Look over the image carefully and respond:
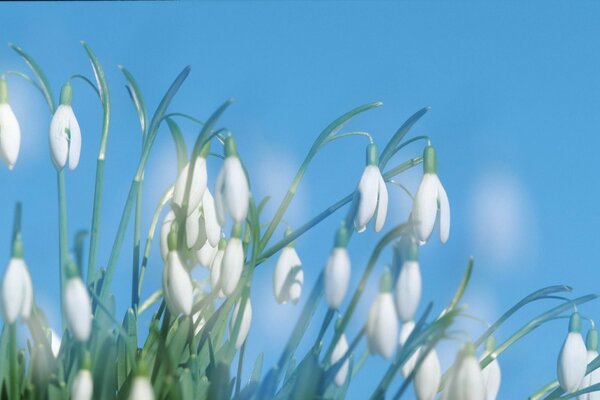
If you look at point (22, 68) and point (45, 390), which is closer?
point (45, 390)

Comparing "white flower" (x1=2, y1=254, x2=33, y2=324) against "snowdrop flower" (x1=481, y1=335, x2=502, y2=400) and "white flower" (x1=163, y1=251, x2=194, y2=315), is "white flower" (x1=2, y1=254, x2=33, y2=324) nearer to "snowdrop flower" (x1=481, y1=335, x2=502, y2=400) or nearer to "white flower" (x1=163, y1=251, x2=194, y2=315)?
"white flower" (x1=163, y1=251, x2=194, y2=315)

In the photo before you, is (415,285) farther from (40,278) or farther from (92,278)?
(40,278)

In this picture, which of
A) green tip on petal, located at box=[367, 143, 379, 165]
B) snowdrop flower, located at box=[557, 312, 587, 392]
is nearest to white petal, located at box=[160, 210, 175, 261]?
green tip on petal, located at box=[367, 143, 379, 165]

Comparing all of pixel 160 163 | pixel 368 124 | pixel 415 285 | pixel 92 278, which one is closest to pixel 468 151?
pixel 368 124

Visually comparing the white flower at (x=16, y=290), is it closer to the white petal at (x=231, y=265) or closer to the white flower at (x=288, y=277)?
the white petal at (x=231, y=265)

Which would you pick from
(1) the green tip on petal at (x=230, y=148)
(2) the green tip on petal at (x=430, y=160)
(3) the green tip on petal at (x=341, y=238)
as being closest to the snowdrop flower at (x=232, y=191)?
(1) the green tip on petal at (x=230, y=148)

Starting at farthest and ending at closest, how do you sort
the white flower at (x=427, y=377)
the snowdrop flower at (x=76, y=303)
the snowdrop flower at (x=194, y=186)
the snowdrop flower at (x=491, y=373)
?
the snowdrop flower at (x=491, y=373)
the snowdrop flower at (x=194, y=186)
the white flower at (x=427, y=377)
the snowdrop flower at (x=76, y=303)

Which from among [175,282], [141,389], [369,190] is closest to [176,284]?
[175,282]
